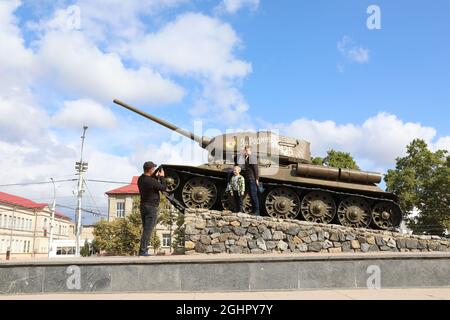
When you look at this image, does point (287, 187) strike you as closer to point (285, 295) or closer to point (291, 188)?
point (291, 188)

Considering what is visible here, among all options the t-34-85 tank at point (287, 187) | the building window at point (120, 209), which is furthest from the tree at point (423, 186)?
the building window at point (120, 209)

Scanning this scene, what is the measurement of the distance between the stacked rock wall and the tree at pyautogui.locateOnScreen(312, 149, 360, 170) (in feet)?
82.4

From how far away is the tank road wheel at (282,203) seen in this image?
15.4 metres

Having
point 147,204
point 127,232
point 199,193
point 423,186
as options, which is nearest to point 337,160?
point 423,186

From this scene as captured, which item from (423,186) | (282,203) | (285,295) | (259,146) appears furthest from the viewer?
(423,186)

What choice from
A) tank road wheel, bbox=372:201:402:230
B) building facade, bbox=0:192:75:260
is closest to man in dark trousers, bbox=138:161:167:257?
tank road wheel, bbox=372:201:402:230

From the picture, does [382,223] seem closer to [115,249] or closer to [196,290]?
[196,290]

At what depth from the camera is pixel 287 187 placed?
1551cm

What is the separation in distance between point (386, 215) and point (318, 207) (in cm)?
287

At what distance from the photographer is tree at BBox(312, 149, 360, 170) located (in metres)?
39.3

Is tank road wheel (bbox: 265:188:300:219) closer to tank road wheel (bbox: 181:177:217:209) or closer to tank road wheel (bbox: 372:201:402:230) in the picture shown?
tank road wheel (bbox: 181:177:217:209)

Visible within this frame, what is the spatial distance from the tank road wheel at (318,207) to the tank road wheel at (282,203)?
359 millimetres

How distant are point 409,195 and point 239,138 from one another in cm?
2790
